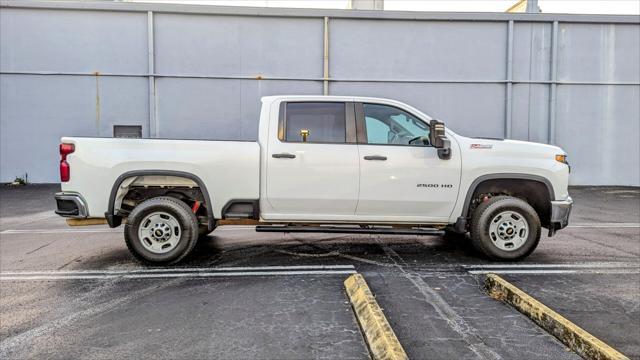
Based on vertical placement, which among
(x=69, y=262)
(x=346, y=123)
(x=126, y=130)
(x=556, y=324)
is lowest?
(x=69, y=262)

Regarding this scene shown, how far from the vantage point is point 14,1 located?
15.2 m

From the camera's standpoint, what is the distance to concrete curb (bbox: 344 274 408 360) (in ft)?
9.46

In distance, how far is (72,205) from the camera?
5359 millimetres

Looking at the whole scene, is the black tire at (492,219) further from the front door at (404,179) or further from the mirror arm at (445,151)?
the mirror arm at (445,151)

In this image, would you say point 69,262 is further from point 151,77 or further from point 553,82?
point 553,82

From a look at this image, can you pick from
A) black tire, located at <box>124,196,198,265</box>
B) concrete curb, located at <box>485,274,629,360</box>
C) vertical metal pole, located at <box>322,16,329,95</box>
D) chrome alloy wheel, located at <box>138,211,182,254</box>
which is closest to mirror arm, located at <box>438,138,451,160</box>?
concrete curb, located at <box>485,274,629,360</box>

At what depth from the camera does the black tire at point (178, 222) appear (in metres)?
5.39

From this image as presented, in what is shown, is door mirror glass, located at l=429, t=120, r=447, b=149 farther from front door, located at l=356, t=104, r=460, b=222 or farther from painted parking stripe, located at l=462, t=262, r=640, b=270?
painted parking stripe, located at l=462, t=262, r=640, b=270

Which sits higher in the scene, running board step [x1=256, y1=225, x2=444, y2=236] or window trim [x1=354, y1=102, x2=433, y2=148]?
window trim [x1=354, y1=102, x2=433, y2=148]

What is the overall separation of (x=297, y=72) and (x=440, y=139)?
11.0m

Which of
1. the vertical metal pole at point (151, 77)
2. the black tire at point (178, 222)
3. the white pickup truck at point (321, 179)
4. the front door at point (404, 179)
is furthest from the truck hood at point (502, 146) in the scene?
the vertical metal pole at point (151, 77)

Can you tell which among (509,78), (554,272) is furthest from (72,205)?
(509,78)

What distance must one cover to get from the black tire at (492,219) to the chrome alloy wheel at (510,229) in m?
0.03

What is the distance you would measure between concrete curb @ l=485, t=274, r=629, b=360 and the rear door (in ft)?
6.39
